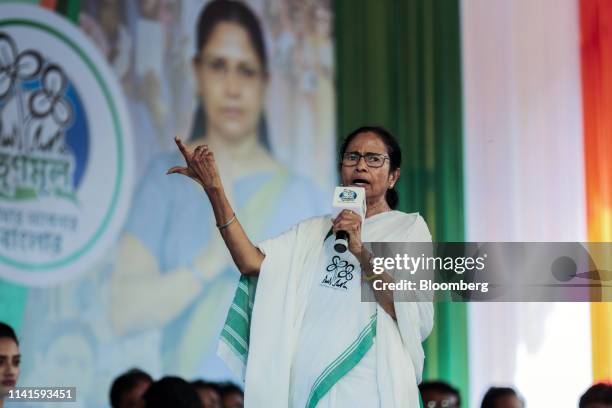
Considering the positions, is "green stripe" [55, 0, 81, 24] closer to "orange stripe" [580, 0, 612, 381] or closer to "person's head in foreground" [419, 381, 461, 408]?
"person's head in foreground" [419, 381, 461, 408]

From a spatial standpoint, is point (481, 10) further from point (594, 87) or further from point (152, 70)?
point (152, 70)

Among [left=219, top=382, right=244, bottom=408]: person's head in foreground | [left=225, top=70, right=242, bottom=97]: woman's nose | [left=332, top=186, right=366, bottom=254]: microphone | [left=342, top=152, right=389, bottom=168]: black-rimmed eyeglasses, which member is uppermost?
[left=225, top=70, right=242, bottom=97]: woman's nose

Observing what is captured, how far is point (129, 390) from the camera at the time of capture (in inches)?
195

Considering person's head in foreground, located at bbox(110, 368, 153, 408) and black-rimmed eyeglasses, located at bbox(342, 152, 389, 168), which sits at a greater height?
black-rimmed eyeglasses, located at bbox(342, 152, 389, 168)

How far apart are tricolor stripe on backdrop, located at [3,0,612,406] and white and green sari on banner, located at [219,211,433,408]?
11.8 ft

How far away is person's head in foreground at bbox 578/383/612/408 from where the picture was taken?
4090mm

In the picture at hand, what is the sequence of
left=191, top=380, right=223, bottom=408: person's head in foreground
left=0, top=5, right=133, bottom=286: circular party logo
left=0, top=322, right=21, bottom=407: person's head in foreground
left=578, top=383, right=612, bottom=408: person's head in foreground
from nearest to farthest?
left=578, top=383, right=612, bottom=408: person's head in foreground
left=0, top=322, right=21, bottom=407: person's head in foreground
left=191, top=380, right=223, bottom=408: person's head in foreground
left=0, top=5, right=133, bottom=286: circular party logo

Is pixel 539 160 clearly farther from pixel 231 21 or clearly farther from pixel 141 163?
pixel 141 163

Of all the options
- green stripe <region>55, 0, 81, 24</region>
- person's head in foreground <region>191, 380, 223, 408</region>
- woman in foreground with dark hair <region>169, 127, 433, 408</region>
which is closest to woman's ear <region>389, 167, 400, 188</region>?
woman in foreground with dark hair <region>169, 127, 433, 408</region>

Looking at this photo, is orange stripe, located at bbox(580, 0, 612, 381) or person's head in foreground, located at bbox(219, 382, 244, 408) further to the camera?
orange stripe, located at bbox(580, 0, 612, 381)

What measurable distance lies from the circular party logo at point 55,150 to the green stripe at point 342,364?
306 cm

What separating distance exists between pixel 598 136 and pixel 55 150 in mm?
3338

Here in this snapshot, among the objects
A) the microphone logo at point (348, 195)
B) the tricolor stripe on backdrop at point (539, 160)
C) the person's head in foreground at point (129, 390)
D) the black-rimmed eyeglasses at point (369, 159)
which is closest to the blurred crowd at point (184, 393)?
the person's head in foreground at point (129, 390)

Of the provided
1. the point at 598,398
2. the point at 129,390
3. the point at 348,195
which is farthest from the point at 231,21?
the point at 348,195
